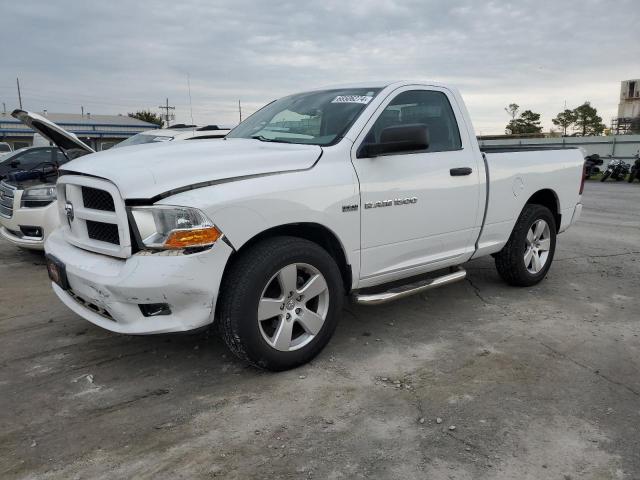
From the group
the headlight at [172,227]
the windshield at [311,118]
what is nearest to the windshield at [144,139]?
the windshield at [311,118]

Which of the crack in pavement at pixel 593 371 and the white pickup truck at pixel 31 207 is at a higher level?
the white pickup truck at pixel 31 207

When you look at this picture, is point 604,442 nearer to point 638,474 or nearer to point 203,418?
point 638,474

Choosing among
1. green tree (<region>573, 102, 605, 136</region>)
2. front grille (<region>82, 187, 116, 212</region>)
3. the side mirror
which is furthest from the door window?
green tree (<region>573, 102, 605, 136</region>)

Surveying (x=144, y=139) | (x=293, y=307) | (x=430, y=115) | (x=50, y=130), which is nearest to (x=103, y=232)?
(x=293, y=307)

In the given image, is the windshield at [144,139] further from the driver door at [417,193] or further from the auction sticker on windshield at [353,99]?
the driver door at [417,193]

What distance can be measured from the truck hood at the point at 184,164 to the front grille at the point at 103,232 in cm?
31

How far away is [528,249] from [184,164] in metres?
3.68

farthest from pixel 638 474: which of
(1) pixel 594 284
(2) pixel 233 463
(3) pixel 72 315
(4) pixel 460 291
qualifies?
(3) pixel 72 315

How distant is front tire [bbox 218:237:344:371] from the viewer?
315 centimetres

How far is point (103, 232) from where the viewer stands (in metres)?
3.29

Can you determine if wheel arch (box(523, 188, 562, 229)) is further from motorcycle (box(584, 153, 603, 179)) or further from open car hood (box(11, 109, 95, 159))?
motorcycle (box(584, 153, 603, 179))

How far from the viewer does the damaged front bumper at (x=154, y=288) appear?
9.66 ft

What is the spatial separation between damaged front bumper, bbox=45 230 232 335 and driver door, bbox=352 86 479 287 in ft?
3.92

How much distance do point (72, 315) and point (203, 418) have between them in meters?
2.27
